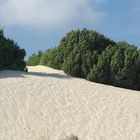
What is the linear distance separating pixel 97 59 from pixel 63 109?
19.9 feet

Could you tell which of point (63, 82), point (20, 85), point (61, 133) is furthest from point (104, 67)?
point (61, 133)

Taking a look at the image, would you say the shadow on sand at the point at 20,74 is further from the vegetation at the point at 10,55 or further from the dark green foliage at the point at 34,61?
the dark green foliage at the point at 34,61

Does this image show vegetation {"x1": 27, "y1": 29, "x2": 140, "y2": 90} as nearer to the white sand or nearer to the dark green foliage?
the white sand

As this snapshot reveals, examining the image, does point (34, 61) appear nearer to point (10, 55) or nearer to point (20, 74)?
point (10, 55)

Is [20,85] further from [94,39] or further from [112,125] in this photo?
[94,39]

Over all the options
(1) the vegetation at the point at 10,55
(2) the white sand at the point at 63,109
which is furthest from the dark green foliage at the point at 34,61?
(2) the white sand at the point at 63,109

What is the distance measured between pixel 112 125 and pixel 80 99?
6.57ft

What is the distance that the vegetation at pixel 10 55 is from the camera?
23062 mm

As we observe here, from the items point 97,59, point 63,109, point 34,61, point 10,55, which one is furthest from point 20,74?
point 34,61

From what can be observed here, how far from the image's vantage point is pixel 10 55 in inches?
925

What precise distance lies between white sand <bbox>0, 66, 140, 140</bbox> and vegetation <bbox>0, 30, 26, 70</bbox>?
1.28 meters

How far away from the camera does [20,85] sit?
20.0 metres

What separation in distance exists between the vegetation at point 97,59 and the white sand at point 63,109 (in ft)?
6.55

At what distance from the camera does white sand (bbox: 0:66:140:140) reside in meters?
17.1
